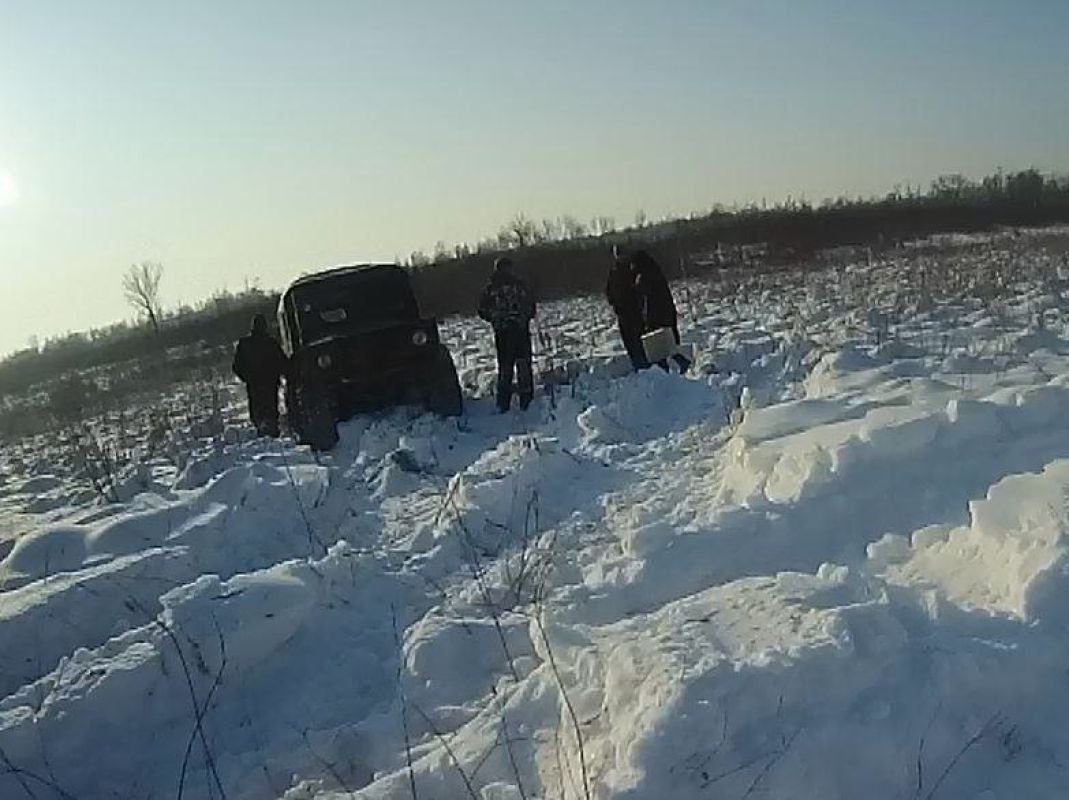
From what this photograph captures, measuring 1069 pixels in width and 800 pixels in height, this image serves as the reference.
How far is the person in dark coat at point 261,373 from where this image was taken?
12961 mm

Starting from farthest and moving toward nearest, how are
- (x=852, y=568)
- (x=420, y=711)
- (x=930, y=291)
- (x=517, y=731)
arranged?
1. (x=930, y=291)
2. (x=852, y=568)
3. (x=420, y=711)
4. (x=517, y=731)

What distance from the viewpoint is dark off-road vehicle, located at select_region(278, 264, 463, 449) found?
1105 centimetres

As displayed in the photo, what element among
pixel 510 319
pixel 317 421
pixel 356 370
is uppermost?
pixel 510 319

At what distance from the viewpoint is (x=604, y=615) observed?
4.87m

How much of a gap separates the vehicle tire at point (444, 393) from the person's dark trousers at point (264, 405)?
2.67 m

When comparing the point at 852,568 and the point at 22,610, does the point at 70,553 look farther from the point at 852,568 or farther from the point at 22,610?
the point at 852,568

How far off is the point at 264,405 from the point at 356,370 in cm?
233

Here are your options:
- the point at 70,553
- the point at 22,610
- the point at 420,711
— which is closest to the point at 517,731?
the point at 420,711

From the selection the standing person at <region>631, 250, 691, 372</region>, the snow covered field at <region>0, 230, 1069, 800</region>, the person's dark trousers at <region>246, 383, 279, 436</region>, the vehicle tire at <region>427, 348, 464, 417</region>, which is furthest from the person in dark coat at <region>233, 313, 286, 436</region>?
the standing person at <region>631, 250, 691, 372</region>

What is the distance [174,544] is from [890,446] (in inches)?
175

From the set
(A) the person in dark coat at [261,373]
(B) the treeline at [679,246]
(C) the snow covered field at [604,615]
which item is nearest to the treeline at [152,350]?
(B) the treeline at [679,246]

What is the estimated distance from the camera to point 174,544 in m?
6.76

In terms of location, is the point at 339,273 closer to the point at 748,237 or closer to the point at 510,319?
the point at 510,319

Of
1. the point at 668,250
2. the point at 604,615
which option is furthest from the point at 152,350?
the point at 604,615
